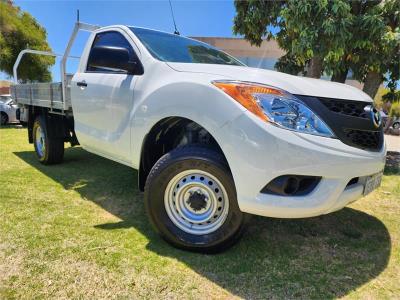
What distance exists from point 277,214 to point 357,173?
637 millimetres

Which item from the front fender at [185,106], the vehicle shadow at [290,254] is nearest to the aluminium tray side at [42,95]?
the vehicle shadow at [290,254]

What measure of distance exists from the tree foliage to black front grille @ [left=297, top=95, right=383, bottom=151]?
3.50 meters

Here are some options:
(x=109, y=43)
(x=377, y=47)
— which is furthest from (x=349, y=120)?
(x=377, y=47)

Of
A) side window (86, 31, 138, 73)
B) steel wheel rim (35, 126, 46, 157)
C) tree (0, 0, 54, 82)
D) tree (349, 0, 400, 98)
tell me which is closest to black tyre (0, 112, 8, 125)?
tree (0, 0, 54, 82)

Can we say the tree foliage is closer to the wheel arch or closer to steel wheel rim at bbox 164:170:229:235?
the wheel arch

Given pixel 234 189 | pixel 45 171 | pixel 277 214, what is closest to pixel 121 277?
pixel 234 189

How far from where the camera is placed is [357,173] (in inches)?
93.5

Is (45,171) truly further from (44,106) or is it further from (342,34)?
(342,34)

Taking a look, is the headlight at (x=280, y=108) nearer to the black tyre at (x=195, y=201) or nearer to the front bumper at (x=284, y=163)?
the front bumper at (x=284, y=163)

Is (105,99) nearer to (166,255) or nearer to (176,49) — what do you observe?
(176,49)

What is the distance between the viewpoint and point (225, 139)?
2.38m

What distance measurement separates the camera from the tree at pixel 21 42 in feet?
55.1

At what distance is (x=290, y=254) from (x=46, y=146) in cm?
411

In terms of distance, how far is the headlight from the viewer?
2254 millimetres
